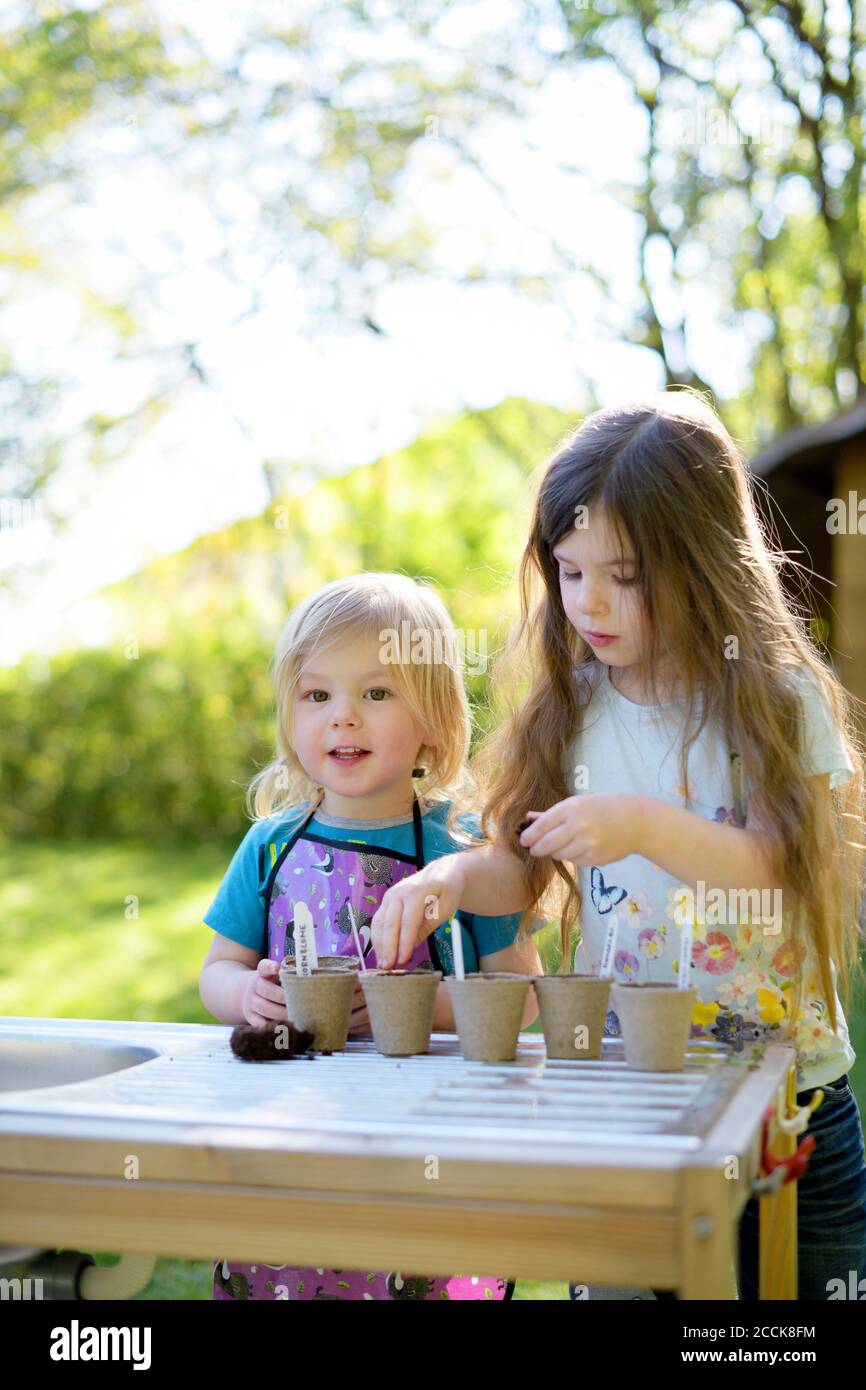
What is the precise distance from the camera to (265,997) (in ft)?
6.95

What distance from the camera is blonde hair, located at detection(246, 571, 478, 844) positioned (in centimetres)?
238

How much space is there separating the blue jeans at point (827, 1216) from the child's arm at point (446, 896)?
542 millimetres

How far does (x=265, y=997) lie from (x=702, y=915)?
0.67m

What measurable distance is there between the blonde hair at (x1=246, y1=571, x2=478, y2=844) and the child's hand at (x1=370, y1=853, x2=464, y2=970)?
1.15ft

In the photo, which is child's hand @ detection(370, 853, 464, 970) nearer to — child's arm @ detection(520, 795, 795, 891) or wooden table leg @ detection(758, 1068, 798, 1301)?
child's arm @ detection(520, 795, 795, 891)

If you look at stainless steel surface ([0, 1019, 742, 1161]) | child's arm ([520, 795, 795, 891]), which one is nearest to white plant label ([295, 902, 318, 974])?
stainless steel surface ([0, 1019, 742, 1161])

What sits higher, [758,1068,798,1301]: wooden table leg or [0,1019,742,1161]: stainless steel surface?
[0,1019,742,1161]: stainless steel surface

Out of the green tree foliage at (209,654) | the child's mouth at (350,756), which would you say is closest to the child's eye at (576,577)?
the child's mouth at (350,756)

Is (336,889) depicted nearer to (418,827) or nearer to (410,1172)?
(418,827)

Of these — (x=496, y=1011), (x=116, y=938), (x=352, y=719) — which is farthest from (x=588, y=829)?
(x=116, y=938)

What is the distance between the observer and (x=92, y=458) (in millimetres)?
13055
